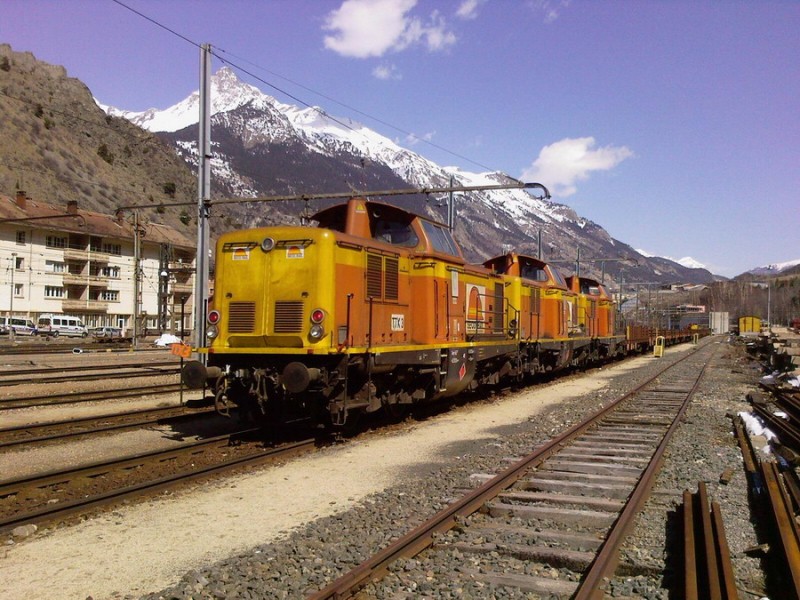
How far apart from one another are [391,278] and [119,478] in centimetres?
525

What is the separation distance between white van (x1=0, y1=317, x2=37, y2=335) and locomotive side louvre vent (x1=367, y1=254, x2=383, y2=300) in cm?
4899

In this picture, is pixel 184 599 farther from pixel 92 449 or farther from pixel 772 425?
pixel 772 425

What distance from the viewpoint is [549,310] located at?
21516 mm

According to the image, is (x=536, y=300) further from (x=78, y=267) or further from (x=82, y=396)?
(x=78, y=267)

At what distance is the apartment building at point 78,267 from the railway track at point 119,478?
149 ft

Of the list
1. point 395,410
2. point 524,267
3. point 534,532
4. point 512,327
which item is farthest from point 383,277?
point 524,267

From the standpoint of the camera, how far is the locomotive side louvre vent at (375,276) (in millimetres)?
10664

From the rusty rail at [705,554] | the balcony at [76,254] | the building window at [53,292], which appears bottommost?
the rusty rail at [705,554]

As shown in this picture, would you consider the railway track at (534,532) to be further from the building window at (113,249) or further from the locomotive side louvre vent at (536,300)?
the building window at (113,249)

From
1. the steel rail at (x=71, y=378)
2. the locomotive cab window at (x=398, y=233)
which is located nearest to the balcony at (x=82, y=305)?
the steel rail at (x=71, y=378)

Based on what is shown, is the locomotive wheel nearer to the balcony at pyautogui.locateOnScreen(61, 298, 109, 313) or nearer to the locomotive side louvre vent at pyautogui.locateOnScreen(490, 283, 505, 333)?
the locomotive side louvre vent at pyautogui.locateOnScreen(490, 283, 505, 333)

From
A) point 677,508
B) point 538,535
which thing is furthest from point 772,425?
point 538,535

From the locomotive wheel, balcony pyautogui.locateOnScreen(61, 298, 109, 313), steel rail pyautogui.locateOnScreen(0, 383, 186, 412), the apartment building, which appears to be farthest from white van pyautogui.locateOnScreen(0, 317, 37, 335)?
the locomotive wheel

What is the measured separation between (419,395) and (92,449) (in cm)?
558
